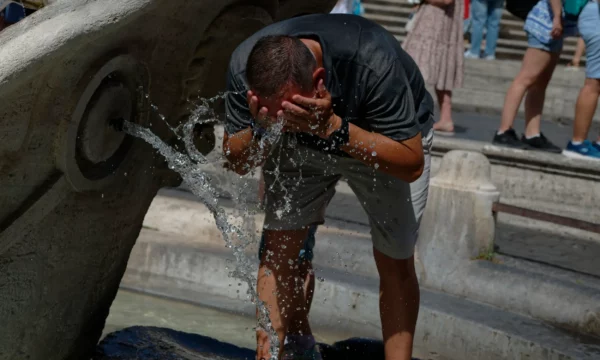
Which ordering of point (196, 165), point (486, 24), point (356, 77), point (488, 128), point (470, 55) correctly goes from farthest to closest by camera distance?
point (470, 55) < point (486, 24) < point (488, 128) < point (196, 165) < point (356, 77)

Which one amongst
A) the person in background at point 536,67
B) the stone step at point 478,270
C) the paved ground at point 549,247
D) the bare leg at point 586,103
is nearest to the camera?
the stone step at point 478,270

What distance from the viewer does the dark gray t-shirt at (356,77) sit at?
2.79 metres

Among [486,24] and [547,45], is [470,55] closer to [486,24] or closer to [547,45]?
[486,24]

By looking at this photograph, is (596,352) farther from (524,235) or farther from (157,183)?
(524,235)

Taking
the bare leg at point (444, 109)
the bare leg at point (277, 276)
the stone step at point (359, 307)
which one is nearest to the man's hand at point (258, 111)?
the bare leg at point (277, 276)

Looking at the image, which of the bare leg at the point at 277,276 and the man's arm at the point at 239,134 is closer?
the man's arm at the point at 239,134

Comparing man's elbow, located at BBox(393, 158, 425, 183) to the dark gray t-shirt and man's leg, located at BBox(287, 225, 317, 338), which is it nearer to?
the dark gray t-shirt

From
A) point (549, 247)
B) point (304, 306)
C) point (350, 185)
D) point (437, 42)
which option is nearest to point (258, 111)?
point (350, 185)

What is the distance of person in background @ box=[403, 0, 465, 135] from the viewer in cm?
720

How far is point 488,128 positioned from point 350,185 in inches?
218

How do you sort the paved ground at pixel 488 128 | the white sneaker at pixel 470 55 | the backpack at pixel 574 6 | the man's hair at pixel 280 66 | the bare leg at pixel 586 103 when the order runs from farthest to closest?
1. the white sneaker at pixel 470 55
2. the paved ground at pixel 488 128
3. the backpack at pixel 574 6
4. the bare leg at pixel 586 103
5. the man's hair at pixel 280 66

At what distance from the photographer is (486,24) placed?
11445 mm

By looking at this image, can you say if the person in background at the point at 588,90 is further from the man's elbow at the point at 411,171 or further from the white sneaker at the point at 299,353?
the man's elbow at the point at 411,171

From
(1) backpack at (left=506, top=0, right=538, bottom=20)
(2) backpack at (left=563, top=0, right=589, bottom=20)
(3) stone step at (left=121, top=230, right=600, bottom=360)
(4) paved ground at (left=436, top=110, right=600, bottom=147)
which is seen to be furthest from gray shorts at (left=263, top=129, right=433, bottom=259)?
(4) paved ground at (left=436, top=110, right=600, bottom=147)
